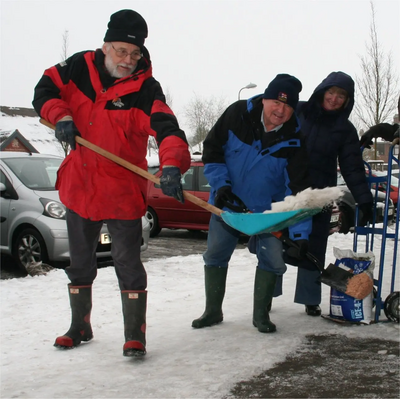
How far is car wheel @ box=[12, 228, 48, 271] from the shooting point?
659 centimetres

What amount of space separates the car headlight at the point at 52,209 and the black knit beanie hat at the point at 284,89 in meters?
3.80

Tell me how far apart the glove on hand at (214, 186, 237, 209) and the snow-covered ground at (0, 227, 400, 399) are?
92 centimetres

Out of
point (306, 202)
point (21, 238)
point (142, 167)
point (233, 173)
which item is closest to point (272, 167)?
point (233, 173)

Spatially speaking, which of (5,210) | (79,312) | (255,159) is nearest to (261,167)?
(255,159)

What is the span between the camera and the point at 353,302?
157 inches

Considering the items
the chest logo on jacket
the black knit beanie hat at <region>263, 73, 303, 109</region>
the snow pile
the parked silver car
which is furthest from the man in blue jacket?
the parked silver car

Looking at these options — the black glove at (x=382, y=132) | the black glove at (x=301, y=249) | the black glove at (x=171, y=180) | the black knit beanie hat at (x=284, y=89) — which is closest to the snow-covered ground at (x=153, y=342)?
the black glove at (x=301, y=249)

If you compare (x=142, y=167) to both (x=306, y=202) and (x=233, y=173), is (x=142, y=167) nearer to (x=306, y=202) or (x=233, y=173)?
(x=233, y=173)

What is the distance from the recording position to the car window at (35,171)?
23.4 feet

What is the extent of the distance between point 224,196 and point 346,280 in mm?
1094

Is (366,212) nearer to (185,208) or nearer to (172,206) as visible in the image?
(185,208)

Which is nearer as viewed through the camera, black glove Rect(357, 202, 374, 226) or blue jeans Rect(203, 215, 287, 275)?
blue jeans Rect(203, 215, 287, 275)

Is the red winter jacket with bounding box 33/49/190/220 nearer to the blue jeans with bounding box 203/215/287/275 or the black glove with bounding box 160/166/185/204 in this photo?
the black glove with bounding box 160/166/185/204

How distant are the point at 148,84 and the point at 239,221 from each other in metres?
1.00
